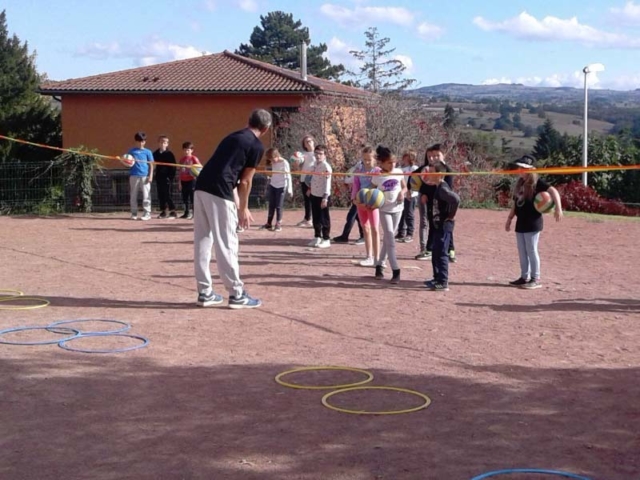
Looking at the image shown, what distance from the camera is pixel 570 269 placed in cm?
1356

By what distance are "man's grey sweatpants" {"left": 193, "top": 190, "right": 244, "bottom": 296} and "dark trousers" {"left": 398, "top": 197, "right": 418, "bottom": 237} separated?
22.0 feet

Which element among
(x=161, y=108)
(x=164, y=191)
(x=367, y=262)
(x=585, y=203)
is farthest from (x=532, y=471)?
(x=161, y=108)

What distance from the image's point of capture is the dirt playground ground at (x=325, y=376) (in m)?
5.46

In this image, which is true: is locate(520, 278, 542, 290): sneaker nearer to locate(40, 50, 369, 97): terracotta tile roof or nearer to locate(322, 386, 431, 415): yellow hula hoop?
locate(322, 386, 431, 415): yellow hula hoop

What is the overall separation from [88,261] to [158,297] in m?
3.77

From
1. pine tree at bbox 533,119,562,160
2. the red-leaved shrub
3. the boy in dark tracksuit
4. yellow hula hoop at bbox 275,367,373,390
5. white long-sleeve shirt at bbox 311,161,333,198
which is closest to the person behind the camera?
yellow hula hoop at bbox 275,367,373,390

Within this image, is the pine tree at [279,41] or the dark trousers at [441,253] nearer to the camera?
the dark trousers at [441,253]

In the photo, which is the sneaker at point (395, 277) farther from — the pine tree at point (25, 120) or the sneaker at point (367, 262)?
the pine tree at point (25, 120)

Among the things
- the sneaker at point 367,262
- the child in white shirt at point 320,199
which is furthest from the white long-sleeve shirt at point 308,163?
the sneaker at point 367,262

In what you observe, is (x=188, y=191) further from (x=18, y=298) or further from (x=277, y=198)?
(x=18, y=298)

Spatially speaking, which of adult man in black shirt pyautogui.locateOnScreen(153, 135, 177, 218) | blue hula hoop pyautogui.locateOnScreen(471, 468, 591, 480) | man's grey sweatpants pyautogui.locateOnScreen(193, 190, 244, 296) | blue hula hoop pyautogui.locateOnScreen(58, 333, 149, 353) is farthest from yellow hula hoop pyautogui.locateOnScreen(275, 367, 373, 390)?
adult man in black shirt pyautogui.locateOnScreen(153, 135, 177, 218)

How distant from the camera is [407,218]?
16531 mm

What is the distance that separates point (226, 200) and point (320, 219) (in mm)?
6070

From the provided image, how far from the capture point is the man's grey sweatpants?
32.6 ft
